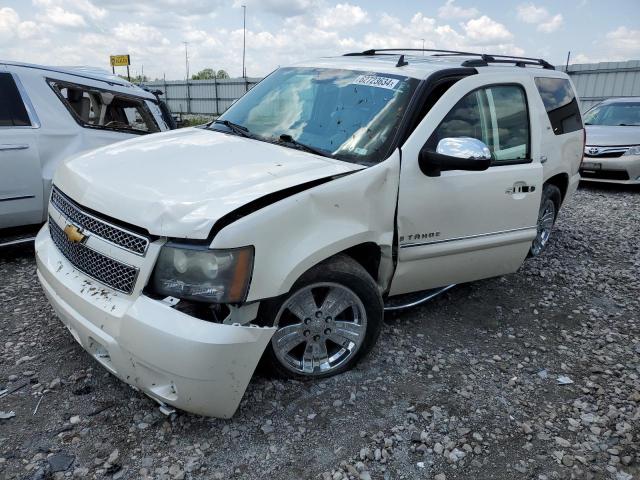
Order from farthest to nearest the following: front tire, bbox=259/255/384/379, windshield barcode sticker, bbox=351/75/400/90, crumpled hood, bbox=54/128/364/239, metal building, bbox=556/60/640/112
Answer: metal building, bbox=556/60/640/112
windshield barcode sticker, bbox=351/75/400/90
front tire, bbox=259/255/384/379
crumpled hood, bbox=54/128/364/239

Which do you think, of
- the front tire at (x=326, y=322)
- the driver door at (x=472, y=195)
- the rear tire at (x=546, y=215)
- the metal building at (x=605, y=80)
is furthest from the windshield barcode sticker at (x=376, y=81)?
the metal building at (x=605, y=80)

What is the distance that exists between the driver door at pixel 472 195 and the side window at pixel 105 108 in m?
3.33

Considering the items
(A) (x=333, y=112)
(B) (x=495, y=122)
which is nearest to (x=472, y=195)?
(B) (x=495, y=122)

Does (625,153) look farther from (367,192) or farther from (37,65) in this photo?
(37,65)

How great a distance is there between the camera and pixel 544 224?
5.21m

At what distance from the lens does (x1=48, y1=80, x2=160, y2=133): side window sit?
15.7 feet

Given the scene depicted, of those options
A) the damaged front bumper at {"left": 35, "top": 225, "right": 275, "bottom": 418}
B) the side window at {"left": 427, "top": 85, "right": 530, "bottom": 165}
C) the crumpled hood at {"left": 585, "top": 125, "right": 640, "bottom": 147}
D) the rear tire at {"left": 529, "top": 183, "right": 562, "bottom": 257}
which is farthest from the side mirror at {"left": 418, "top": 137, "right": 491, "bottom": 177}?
the crumpled hood at {"left": 585, "top": 125, "right": 640, "bottom": 147}

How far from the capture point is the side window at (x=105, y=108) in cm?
479

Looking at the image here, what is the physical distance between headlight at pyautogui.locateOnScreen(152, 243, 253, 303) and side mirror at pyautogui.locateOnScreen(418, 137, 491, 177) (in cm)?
131

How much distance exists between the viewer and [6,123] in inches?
172

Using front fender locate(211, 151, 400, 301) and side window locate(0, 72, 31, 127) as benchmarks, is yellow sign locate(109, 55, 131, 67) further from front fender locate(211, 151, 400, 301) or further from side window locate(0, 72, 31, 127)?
front fender locate(211, 151, 400, 301)

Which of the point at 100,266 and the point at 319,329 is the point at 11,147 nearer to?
the point at 100,266

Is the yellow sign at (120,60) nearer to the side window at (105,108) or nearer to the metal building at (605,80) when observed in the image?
the metal building at (605,80)

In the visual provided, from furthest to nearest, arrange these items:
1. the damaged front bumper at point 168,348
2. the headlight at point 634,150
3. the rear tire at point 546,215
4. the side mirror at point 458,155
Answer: the headlight at point 634,150, the rear tire at point 546,215, the side mirror at point 458,155, the damaged front bumper at point 168,348
